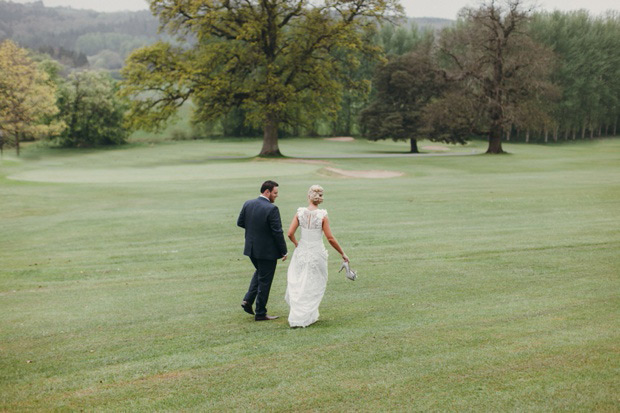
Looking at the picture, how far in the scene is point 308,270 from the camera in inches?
346

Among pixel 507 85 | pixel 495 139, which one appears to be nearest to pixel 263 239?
pixel 507 85

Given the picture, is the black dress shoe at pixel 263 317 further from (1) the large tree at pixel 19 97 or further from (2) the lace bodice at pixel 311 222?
(1) the large tree at pixel 19 97

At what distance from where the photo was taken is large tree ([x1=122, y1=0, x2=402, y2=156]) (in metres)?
49.5

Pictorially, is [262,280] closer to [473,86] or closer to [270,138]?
[270,138]

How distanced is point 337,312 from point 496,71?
52.1 meters

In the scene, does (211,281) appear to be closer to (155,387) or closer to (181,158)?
(155,387)

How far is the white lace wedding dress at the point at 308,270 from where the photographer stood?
8.73m

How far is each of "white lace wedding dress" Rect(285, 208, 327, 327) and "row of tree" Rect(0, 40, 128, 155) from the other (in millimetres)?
55865

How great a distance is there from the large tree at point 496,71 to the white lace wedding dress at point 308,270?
49.1m

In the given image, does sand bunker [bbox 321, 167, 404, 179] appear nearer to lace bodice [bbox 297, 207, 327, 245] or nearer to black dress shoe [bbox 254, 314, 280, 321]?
black dress shoe [bbox 254, 314, 280, 321]

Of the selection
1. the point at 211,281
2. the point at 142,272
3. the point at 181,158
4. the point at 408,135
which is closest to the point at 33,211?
the point at 142,272

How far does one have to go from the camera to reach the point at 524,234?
16.2 m

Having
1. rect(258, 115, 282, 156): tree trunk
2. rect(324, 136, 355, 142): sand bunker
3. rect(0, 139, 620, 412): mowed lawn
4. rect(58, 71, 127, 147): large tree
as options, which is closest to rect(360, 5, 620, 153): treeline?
rect(258, 115, 282, 156): tree trunk

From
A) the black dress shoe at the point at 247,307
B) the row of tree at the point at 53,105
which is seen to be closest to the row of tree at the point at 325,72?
the row of tree at the point at 53,105
